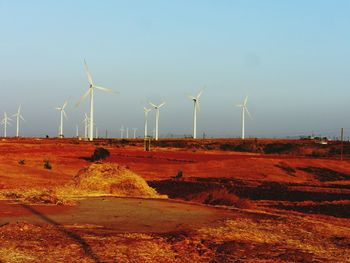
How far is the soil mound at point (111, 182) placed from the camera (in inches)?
1040

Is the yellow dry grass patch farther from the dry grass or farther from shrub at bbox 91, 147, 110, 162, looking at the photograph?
shrub at bbox 91, 147, 110, 162

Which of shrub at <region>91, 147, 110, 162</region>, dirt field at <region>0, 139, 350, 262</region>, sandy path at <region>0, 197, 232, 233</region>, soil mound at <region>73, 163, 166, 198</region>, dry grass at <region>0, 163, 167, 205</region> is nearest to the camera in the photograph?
dirt field at <region>0, 139, 350, 262</region>

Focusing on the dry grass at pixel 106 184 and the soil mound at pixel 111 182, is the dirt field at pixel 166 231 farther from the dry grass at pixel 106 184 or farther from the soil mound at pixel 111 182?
the soil mound at pixel 111 182

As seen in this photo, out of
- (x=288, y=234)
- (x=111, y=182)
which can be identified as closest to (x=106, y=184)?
(x=111, y=182)

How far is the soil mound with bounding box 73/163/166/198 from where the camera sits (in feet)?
86.6

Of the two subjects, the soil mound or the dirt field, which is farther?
the soil mound

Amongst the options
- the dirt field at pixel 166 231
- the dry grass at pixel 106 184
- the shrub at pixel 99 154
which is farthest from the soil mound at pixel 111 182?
the shrub at pixel 99 154

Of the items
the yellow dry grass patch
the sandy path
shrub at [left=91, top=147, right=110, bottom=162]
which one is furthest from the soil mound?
shrub at [left=91, top=147, right=110, bottom=162]

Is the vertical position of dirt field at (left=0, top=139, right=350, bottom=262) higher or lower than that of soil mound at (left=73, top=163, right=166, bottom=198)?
lower

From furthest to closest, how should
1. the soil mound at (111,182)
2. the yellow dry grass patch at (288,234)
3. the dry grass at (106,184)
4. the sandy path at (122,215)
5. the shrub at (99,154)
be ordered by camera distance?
the shrub at (99,154)
the soil mound at (111,182)
the dry grass at (106,184)
the sandy path at (122,215)
the yellow dry grass patch at (288,234)

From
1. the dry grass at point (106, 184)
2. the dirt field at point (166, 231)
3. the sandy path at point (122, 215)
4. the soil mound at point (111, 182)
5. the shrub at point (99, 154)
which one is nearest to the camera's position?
the dirt field at point (166, 231)

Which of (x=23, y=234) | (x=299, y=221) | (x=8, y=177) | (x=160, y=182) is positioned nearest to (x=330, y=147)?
(x=160, y=182)

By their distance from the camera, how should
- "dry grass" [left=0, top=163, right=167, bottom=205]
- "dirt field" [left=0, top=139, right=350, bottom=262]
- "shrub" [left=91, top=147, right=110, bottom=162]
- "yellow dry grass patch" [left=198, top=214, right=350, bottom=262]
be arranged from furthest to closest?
"shrub" [left=91, top=147, right=110, bottom=162]
"dry grass" [left=0, top=163, right=167, bottom=205]
"yellow dry grass patch" [left=198, top=214, right=350, bottom=262]
"dirt field" [left=0, top=139, right=350, bottom=262]

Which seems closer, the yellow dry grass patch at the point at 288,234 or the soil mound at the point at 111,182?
the yellow dry grass patch at the point at 288,234
